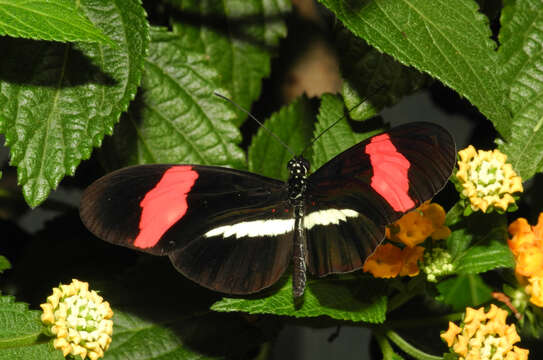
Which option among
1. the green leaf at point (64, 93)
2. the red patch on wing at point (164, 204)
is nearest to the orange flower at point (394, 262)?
the red patch on wing at point (164, 204)

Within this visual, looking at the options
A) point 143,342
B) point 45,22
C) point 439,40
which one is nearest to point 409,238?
point 439,40

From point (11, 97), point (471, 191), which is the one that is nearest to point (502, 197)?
point (471, 191)

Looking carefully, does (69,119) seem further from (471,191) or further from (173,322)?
(471,191)

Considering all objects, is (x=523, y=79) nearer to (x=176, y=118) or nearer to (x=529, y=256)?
(x=529, y=256)

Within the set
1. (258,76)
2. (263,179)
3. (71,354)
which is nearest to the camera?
(71,354)

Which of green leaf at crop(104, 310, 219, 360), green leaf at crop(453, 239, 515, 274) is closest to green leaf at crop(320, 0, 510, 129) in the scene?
green leaf at crop(453, 239, 515, 274)

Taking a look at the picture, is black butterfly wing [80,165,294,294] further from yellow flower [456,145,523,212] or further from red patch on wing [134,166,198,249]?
yellow flower [456,145,523,212]

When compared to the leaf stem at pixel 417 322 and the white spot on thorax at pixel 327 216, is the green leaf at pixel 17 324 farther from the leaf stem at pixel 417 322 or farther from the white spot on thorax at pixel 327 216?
the leaf stem at pixel 417 322
